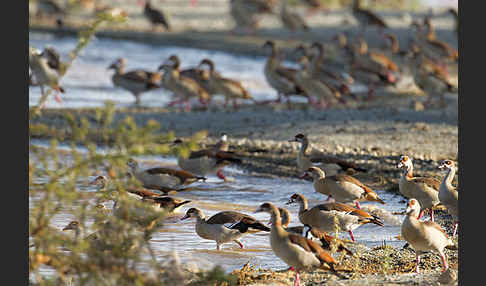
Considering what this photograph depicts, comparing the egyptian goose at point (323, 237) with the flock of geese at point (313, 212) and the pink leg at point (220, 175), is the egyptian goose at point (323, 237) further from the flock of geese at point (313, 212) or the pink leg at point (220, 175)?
the pink leg at point (220, 175)

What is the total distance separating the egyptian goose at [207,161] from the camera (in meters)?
11.9

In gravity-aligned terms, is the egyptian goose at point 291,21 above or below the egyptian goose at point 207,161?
above

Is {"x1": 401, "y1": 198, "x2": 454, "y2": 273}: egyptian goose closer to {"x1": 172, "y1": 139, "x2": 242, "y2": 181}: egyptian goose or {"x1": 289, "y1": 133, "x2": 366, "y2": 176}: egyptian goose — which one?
{"x1": 289, "y1": 133, "x2": 366, "y2": 176}: egyptian goose

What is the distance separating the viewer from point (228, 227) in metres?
8.25

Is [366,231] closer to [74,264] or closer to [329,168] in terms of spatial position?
[329,168]

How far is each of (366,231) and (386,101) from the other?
991 centimetres

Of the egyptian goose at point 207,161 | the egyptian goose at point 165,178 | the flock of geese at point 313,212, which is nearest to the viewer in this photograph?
the flock of geese at point 313,212

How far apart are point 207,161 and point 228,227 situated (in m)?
3.73

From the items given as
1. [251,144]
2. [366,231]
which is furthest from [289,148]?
[366,231]

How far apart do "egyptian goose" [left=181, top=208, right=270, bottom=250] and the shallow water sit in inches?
7.4

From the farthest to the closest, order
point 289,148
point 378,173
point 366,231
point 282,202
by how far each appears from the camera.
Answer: point 289,148 < point 378,173 < point 282,202 < point 366,231

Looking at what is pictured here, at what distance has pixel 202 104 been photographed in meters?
18.8

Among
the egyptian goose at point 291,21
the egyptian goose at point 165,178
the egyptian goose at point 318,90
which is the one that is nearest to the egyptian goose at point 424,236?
the egyptian goose at point 165,178

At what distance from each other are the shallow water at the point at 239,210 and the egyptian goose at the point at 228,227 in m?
0.19
